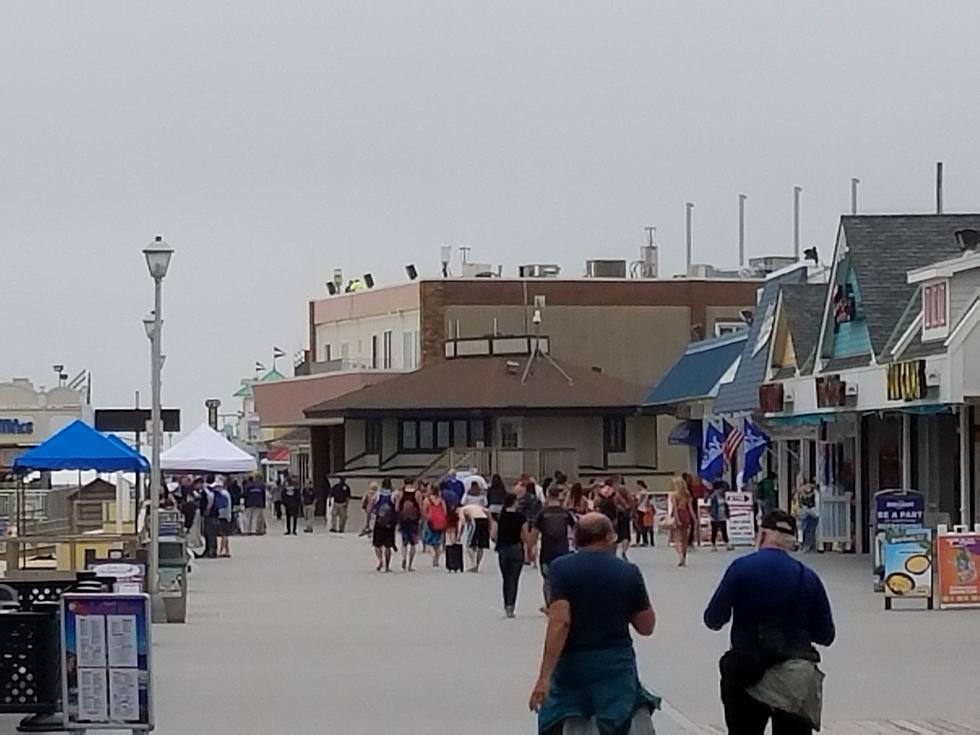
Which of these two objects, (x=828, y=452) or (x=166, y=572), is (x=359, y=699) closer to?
(x=166, y=572)

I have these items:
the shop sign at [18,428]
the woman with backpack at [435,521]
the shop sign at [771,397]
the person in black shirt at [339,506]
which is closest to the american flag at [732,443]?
the shop sign at [771,397]

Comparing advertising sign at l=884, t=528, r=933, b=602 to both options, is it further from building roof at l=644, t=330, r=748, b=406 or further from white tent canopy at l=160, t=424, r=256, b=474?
building roof at l=644, t=330, r=748, b=406

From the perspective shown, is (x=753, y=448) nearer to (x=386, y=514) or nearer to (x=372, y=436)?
(x=386, y=514)

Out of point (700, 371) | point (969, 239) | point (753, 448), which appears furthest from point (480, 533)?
point (700, 371)

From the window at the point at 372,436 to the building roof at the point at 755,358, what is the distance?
21.8 m

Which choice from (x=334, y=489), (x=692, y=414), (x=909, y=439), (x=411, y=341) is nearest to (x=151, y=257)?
(x=909, y=439)

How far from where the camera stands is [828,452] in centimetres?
4297

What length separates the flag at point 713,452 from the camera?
5106cm

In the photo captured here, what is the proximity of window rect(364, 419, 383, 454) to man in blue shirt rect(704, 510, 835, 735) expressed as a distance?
58267 millimetres

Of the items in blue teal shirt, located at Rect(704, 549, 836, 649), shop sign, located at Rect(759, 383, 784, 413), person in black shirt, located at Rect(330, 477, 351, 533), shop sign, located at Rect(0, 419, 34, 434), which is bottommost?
person in black shirt, located at Rect(330, 477, 351, 533)

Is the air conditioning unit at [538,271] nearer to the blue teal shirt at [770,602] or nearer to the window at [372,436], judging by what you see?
the window at [372,436]

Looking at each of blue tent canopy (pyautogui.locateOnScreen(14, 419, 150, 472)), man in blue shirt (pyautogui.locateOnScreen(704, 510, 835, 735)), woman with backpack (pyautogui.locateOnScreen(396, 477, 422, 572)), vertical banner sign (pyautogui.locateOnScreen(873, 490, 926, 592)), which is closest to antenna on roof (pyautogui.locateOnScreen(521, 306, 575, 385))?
woman with backpack (pyautogui.locateOnScreen(396, 477, 422, 572))

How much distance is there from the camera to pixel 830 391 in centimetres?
3734

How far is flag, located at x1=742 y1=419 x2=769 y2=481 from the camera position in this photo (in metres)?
47.6
